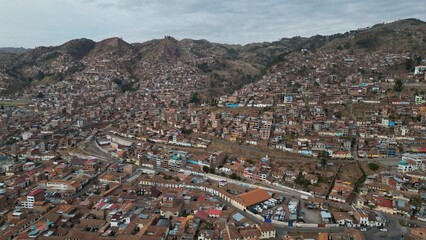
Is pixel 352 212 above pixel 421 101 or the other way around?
the other way around

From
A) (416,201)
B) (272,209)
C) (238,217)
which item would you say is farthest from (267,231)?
(416,201)

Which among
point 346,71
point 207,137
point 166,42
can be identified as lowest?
point 207,137

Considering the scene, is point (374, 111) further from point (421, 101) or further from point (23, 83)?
point (23, 83)

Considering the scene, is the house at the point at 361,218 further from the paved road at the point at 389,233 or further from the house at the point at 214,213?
the house at the point at 214,213

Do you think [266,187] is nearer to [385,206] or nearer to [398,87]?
[385,206]

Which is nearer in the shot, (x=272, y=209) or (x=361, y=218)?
(x=361, y=218)

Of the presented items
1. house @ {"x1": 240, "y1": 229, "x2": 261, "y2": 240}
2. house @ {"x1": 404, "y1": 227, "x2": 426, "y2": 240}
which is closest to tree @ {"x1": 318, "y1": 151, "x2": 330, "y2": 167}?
house @ {"x1": 404, "y1": 227, "x2": 426, "y2": 240}

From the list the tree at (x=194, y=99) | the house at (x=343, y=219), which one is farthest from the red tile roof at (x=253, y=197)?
the tree at (x=194, y=99)

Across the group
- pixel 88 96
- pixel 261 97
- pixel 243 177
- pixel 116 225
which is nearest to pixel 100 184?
pixel 116 225
